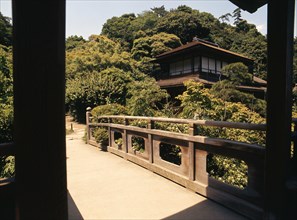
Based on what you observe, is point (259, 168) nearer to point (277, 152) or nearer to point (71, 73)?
point (277, 152)

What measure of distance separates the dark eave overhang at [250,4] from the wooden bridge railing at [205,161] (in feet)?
4.39

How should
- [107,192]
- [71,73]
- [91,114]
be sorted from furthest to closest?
1. [71,73]
2. [91,114]
3. [107,192]

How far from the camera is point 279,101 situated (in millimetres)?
2162

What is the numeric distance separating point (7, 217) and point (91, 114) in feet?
25.1

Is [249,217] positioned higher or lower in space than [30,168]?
lower

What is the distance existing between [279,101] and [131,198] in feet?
8.01

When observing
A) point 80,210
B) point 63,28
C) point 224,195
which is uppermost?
point 63,28

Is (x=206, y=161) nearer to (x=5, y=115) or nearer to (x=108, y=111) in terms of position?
(x=5, y=115)

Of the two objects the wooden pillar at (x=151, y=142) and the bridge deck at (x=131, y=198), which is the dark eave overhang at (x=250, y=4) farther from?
the wooden pillar at (x=151, y=142)

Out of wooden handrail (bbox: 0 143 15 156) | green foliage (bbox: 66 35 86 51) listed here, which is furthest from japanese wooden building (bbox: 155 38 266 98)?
green foliage (bbox: 66 35 86 51)

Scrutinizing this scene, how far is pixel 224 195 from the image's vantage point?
3.10 meters

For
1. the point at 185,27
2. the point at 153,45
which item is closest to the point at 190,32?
the point at 185,27

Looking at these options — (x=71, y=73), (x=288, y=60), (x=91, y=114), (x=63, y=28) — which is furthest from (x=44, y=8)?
(x=71, y=73)

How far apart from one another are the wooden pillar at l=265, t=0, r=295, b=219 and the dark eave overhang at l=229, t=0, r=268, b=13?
48cm
